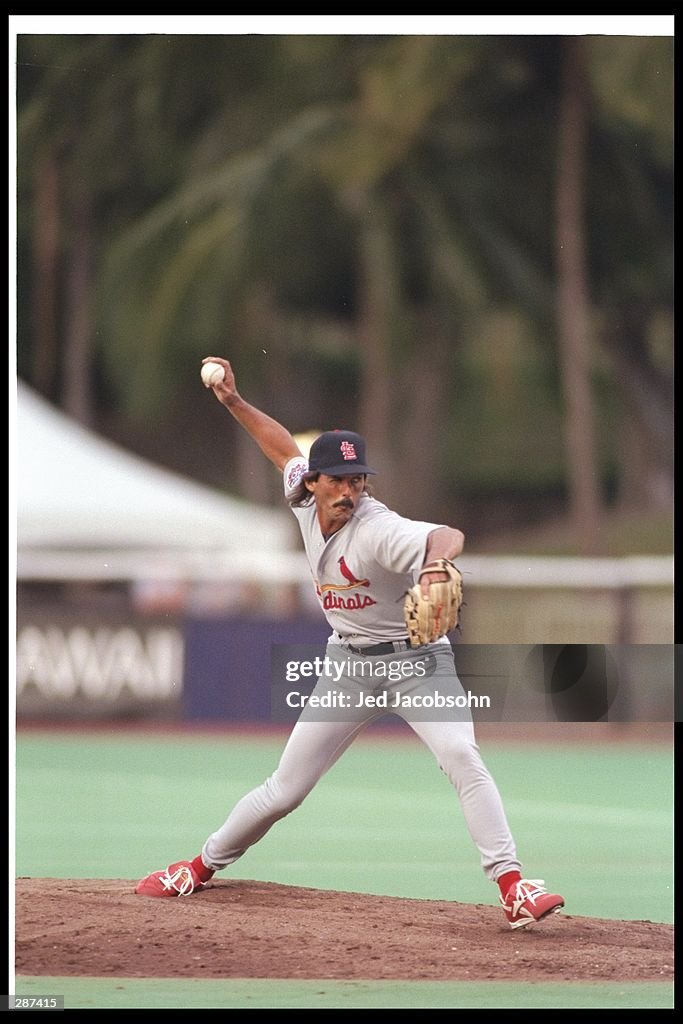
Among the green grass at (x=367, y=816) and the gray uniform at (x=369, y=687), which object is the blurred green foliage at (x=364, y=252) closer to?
the gray uniform at (x=369, y=687)

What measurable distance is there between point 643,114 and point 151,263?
6074mm

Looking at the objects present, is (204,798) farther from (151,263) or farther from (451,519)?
(451,519)

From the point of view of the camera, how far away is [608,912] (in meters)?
6.07

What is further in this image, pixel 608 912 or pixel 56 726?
pixel 56 726

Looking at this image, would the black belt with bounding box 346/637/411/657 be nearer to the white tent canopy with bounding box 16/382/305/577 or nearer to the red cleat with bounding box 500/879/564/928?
the red cleat with bounding box 500/879/564/928

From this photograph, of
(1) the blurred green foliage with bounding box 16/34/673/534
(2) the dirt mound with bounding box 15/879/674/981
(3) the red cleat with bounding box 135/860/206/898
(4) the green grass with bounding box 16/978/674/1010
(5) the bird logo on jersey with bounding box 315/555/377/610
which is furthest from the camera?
(1) the blurred green foliage with bounding box 16/34/673/534

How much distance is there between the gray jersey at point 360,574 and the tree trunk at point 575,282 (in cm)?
1242

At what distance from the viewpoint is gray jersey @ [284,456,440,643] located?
5.21 m

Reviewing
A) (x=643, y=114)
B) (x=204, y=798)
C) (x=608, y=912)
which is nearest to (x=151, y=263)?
(x=643, y=114)

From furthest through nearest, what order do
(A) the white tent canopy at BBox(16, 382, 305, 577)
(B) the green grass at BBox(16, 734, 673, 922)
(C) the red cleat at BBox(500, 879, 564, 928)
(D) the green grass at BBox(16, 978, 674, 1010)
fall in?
(A) the white tent canopy at BBox(16, 382, 305, 577) → (B) the green grass at BBox(16, 734, 673, 922) → (C) the red cleat at BBox(500, 879, 564, 928) → (D) the green grass at BBox(16, 978, 674, 1010)

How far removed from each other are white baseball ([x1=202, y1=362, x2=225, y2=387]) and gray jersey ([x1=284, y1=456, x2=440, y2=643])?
0.46 meters

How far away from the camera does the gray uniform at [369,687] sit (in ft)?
17.1

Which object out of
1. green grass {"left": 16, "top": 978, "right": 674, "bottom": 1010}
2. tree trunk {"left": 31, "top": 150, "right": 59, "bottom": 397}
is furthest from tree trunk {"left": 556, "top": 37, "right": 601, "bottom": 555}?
green grass {"left": 16, "top": 978, "right": 674, "bottom": 1010}

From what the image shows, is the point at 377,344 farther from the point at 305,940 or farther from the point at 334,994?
the point at 334,994
